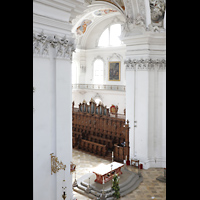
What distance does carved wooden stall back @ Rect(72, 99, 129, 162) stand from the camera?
12.9 meters

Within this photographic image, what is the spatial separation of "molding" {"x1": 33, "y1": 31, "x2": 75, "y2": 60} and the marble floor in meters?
4.32

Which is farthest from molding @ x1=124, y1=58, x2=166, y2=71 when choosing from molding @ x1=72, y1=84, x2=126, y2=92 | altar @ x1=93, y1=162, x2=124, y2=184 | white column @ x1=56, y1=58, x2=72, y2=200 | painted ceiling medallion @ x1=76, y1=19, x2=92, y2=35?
painted ceiling medallion @ x1=76, y1=19, x2=92, y2=35

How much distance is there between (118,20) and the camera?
19.8 metres

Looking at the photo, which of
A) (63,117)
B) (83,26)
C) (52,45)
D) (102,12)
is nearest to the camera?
(52,45)

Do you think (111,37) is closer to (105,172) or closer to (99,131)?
(99,131)

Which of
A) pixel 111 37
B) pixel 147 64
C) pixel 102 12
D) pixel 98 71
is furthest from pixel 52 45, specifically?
pixel 98 71

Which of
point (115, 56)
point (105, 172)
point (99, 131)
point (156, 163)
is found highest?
point (115, 56)

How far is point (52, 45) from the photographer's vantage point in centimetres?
567

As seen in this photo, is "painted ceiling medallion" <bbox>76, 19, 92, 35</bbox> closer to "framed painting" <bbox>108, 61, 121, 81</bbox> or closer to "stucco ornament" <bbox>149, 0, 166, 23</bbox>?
"framed painting" <bbox>108, 61, 121, 81</bbox>

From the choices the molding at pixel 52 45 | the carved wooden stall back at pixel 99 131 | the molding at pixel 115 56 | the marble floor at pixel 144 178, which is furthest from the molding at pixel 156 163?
the molding at pixel 115 56

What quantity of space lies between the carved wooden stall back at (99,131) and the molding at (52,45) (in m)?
7.14

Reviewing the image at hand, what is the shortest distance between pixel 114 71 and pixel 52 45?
1564cm
